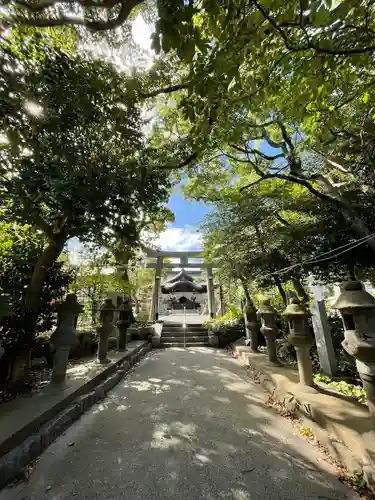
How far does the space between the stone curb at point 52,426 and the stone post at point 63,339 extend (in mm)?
424

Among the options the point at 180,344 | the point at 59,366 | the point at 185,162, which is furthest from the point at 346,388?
the point at 180,344

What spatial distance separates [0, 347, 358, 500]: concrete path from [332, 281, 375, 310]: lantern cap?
154 centimetres

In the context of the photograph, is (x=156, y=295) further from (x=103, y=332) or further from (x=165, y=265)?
(x=103, y=332)

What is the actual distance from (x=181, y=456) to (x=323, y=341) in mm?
3372

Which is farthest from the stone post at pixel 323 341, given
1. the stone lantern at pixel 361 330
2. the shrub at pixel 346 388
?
the stone lantern at pixel 361 330

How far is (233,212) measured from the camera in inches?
245

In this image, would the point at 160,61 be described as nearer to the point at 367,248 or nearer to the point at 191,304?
the point at 367,248

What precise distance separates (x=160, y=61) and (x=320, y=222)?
4818 mm

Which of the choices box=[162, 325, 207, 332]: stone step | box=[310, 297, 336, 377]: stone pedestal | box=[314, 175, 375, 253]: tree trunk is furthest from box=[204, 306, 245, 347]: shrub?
box=[314, 175, 375, 253]: tree trunk

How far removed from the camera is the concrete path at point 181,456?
6.04 ft

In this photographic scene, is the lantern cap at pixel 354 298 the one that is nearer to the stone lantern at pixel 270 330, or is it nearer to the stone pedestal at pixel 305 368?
the stone pedestal at pixel 305 368

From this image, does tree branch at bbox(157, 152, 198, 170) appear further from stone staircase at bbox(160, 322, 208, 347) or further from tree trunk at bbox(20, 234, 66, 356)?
stone staircase at bbox(160, 322, 208, 347)

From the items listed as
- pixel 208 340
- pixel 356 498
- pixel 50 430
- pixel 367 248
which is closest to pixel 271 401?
pixel 356 498

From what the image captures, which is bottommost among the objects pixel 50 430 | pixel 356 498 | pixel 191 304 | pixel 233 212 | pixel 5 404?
pixel 356 498
